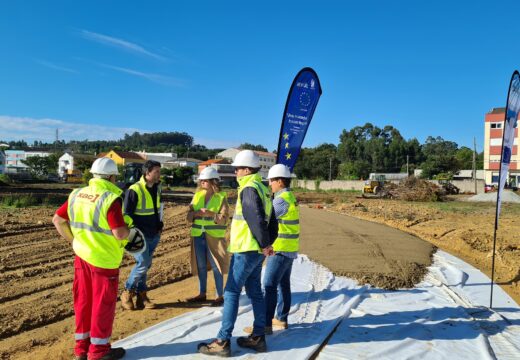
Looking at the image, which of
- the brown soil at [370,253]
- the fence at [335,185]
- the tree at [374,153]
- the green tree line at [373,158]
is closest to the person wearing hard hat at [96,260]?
the brown soil at [370,253]

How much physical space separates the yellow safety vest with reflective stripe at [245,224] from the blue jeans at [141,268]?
4.93 feet

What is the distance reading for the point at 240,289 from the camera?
3662mm

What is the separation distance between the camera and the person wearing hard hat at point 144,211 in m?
4.70

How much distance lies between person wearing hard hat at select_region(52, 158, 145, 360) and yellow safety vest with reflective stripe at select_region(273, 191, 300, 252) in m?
1.52

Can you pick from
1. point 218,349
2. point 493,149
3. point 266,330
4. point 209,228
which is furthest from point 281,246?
point 493,149

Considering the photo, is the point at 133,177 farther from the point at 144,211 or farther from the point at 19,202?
the point at 19,202

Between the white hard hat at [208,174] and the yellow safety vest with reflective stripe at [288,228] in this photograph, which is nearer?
the yellow safety vest with reflective stripe at [288,228]

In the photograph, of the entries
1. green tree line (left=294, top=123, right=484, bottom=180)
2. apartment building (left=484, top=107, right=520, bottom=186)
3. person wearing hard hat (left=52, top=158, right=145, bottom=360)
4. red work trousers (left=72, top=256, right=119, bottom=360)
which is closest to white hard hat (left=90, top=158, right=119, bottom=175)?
person wearing hard hat (left=52, top=158, right=145, bottom=360)

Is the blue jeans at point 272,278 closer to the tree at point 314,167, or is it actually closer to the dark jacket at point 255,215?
the dark jacket at point 255,215

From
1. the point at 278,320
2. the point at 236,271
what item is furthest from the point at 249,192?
the point at 278,320

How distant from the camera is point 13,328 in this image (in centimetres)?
446

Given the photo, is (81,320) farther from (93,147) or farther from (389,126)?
(93,147)

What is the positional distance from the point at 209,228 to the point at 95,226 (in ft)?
6.33

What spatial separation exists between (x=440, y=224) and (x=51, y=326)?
14803 millimetres
